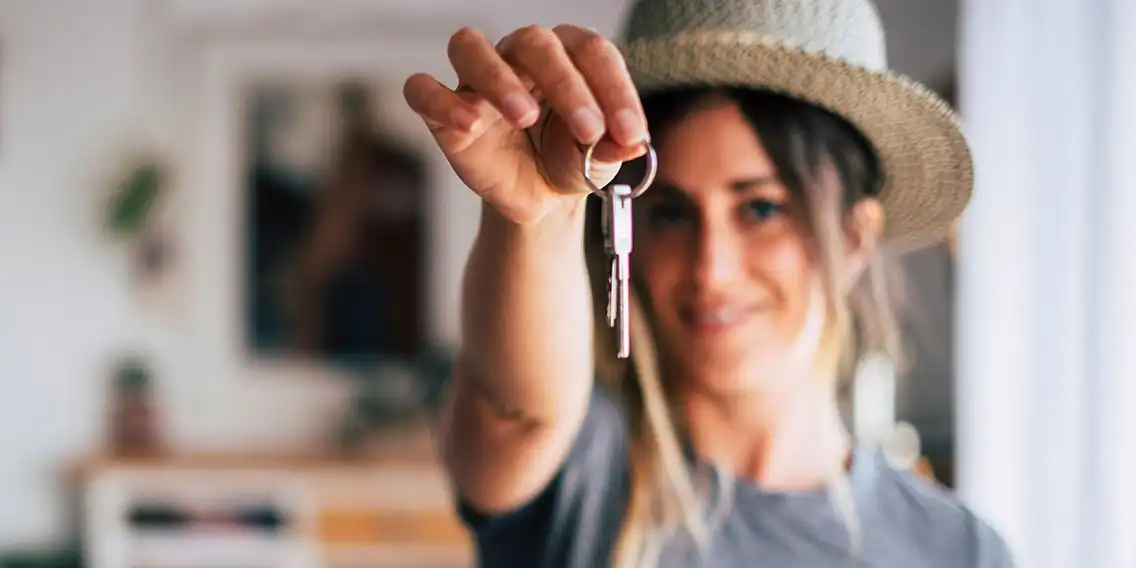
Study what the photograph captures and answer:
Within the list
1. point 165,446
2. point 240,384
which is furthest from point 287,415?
point 165,446

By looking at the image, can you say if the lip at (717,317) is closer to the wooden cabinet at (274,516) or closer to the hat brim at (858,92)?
the hat brim at (858,92)

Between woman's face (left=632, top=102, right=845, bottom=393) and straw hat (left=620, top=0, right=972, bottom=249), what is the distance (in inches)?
1.4

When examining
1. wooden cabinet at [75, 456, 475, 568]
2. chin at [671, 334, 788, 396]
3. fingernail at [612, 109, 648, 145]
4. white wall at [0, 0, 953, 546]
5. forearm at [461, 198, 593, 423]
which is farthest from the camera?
white wall at [0, 0, 953, 546]

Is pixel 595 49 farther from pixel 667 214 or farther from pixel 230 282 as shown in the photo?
pixel 230 282

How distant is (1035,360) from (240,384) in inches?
74.7

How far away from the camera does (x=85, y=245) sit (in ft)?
7.77

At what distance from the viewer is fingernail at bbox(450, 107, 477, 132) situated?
36 cm

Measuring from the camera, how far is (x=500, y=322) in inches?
18.9

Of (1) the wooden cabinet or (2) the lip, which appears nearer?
(2) the lip

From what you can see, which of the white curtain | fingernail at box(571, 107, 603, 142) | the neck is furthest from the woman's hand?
the white curtain

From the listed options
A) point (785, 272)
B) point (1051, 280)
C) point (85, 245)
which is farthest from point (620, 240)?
point (85, 245)

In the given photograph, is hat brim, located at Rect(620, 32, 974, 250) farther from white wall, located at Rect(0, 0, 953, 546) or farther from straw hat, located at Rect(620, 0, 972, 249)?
white wall, located at Rect(0, 0, 953, 546)

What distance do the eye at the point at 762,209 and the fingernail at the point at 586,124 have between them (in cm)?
23

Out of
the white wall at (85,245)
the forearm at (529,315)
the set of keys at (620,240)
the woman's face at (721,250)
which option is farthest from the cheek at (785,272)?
the white wall at (85,245)
